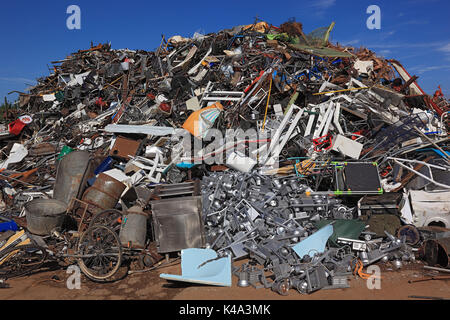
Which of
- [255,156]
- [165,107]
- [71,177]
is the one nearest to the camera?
[71,177]

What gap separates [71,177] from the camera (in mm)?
7754

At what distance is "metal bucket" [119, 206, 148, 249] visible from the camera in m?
6.01

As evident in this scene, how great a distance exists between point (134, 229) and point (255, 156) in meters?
3.47

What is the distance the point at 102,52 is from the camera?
49.0 feet

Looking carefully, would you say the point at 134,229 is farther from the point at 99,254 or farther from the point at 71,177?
the point at 71,177

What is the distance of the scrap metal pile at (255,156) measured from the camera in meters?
5.88

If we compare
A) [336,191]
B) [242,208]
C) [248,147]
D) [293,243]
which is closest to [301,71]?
[248,147]

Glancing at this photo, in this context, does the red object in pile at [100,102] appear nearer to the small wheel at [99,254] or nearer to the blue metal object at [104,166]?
the blue metal object at [104,166]

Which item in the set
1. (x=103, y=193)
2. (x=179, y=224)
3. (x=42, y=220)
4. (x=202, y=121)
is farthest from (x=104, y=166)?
(x=179, y=224)

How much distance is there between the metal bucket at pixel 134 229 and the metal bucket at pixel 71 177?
7.41ft

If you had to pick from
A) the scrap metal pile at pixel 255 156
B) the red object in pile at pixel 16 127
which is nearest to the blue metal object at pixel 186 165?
the scrap metal pile at pixel 255 156

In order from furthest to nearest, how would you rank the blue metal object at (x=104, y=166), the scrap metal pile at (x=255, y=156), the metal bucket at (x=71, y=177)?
the blue metal object at (x=104, y=166)
the metal bucket at (x=71, y=177)
the scrap metal pile at (x=255, y=156)

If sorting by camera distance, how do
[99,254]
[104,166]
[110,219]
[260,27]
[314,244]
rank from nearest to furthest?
[99,254]
[314,244]
[110,219]
[104,166]
[260,27]

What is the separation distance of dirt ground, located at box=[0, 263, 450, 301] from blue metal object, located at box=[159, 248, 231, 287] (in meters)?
0.14
